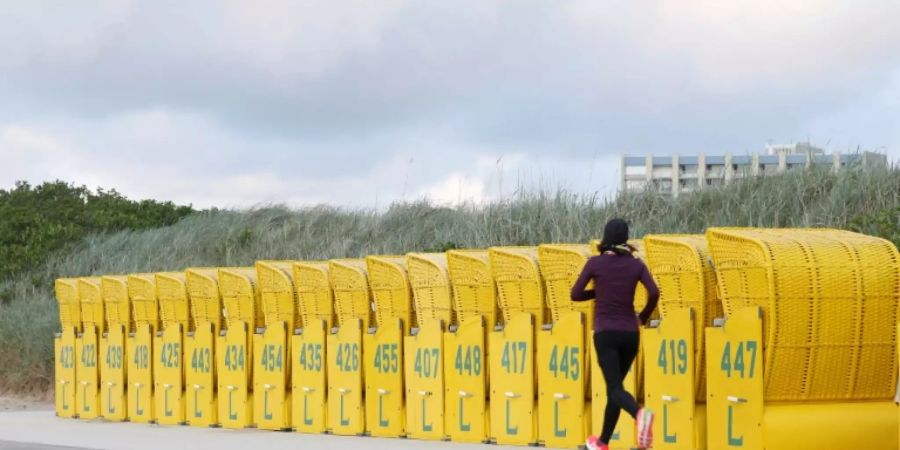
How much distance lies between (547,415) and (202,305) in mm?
6062

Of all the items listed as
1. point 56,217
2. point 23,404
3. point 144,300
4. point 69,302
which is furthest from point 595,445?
point 56,217

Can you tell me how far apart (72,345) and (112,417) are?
1.51 meters

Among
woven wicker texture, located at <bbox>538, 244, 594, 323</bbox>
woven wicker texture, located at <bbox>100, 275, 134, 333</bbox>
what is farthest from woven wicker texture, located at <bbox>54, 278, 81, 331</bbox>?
woven wicker texture, located at <bbox>538, 244, 594, 323</bbox>

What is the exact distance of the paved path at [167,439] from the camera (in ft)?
49.9

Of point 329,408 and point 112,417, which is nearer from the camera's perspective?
point 329,408

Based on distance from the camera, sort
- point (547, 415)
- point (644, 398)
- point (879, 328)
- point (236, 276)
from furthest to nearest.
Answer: point (236, 276)
point (547, 415)
point (644, 398)
point (879, 328)

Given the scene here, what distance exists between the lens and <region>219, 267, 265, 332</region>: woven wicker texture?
1802 cm

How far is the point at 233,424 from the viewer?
60.3 ft

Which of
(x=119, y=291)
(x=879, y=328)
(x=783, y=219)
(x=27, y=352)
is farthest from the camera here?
(x=27, y=352)

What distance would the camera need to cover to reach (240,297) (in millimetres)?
18172

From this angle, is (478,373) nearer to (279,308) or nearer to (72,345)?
(279,308)

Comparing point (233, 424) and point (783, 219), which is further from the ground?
point (783, 219)

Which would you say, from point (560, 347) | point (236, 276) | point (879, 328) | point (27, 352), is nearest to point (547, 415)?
point (560, 347)

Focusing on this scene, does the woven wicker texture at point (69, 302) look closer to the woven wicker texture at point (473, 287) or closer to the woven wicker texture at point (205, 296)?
the woven wicker texture at point (205, 296)
